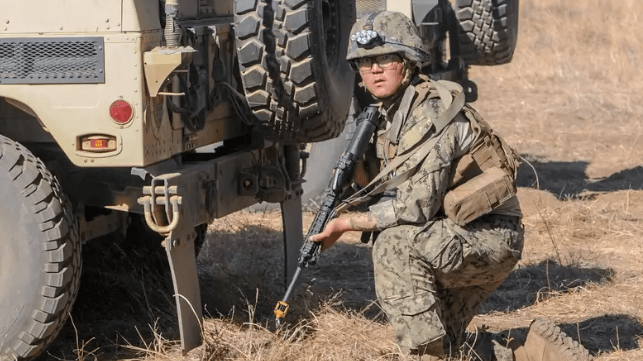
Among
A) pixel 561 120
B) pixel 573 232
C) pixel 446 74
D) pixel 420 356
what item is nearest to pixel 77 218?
pixel 420 356

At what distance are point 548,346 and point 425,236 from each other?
766 millimetres

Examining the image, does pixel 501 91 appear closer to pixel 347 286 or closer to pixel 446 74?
pixel 446 74

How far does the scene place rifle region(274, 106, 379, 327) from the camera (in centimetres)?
487

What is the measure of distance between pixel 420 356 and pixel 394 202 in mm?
611

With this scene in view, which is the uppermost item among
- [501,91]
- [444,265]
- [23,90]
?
[23,90]

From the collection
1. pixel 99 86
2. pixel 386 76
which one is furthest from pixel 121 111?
pixel 386 76

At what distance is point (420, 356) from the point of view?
4820 millimetres

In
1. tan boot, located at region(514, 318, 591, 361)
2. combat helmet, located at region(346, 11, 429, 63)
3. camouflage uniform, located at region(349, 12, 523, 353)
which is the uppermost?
combat helmet, located at region(346, 11, 429, 63)

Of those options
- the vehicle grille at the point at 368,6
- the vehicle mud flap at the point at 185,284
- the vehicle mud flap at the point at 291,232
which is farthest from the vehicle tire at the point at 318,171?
the vehicle mud flap at the point at 185,284

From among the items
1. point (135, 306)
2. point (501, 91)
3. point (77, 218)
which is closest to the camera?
point (77, 218)

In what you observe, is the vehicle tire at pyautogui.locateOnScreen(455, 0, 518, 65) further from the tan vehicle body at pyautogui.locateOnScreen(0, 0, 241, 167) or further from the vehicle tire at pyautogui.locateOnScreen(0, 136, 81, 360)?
the vehicle tire at pyautogui.locateOnScreen(0, 136, 81, 360)

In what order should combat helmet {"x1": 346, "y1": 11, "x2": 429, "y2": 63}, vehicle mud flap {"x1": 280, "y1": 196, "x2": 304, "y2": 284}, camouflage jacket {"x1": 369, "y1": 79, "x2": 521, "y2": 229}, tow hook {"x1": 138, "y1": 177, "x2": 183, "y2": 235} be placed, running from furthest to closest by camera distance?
vehicle mud flap {"x1": 280, "y1": 196, "x2": 304, "y2": 284}
tow hook {"x1": 138, "y1": 177, "x2": 183, "y2": 235}
combat helmet {"x1": 346, "y1": 11, "x2": 429, "y2": 63}
camouflage jacket {"x1": 369, "y1": 79, "x2": 521, "y2": 229}

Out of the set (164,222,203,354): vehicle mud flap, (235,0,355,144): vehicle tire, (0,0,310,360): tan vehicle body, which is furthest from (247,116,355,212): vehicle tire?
(164,222,203,354): vehicle mud flap

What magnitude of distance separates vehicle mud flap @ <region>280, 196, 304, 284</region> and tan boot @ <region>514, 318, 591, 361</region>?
60.1 inches
